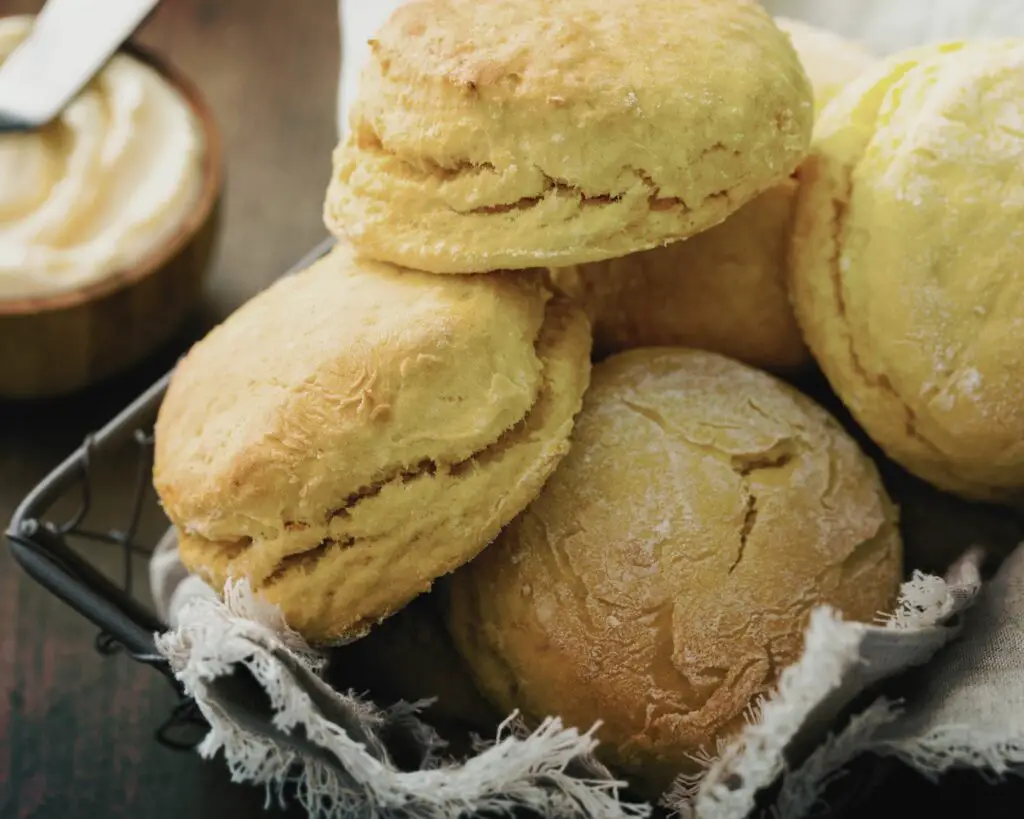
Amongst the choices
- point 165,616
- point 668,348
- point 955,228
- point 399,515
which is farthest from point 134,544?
point 955,228

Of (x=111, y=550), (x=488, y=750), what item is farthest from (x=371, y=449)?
(x=111, y=550)

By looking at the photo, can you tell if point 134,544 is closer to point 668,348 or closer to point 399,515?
point 399,515

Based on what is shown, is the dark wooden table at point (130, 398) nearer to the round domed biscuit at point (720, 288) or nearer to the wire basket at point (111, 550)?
the wire basket at point (111, 550)

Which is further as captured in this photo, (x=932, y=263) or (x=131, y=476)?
(x=131, y=476)

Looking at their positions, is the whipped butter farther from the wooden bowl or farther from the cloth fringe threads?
the cloth fringe threads

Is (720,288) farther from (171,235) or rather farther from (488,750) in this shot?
(171,235)

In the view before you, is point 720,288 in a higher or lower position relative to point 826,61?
lower
